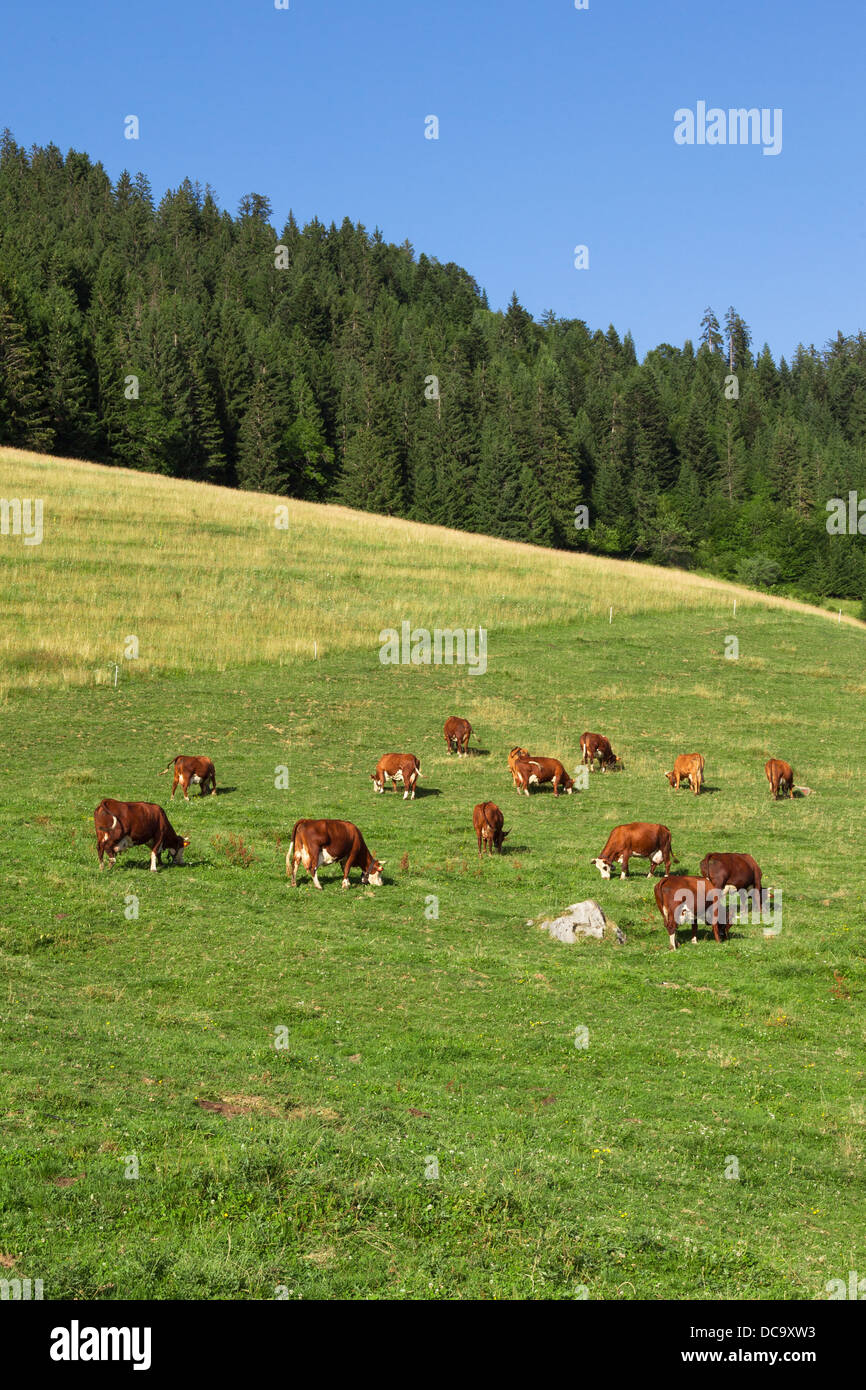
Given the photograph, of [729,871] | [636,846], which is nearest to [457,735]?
[636,846]

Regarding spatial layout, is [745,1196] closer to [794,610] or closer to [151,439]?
[794,610]

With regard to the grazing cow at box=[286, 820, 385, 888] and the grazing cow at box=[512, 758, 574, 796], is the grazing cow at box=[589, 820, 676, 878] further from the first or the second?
the grazing cow at box=[512, 758, 574, 796]

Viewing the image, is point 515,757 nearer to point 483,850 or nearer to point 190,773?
point 483,850

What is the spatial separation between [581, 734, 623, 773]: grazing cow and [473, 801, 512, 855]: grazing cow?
9864mm

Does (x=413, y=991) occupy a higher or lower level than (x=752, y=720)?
lower

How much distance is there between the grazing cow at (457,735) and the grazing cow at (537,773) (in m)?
3.55

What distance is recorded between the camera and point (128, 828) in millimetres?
20266

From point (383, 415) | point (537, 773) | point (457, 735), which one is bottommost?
point (537, 773)

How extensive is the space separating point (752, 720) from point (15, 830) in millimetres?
27588

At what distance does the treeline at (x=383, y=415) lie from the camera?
103938 mm

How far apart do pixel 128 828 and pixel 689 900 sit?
403 inches

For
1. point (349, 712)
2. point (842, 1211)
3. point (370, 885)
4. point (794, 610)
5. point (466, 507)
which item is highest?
point (466, 507)

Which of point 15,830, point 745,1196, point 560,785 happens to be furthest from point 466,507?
point 745,1196

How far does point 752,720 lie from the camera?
40.6 m
